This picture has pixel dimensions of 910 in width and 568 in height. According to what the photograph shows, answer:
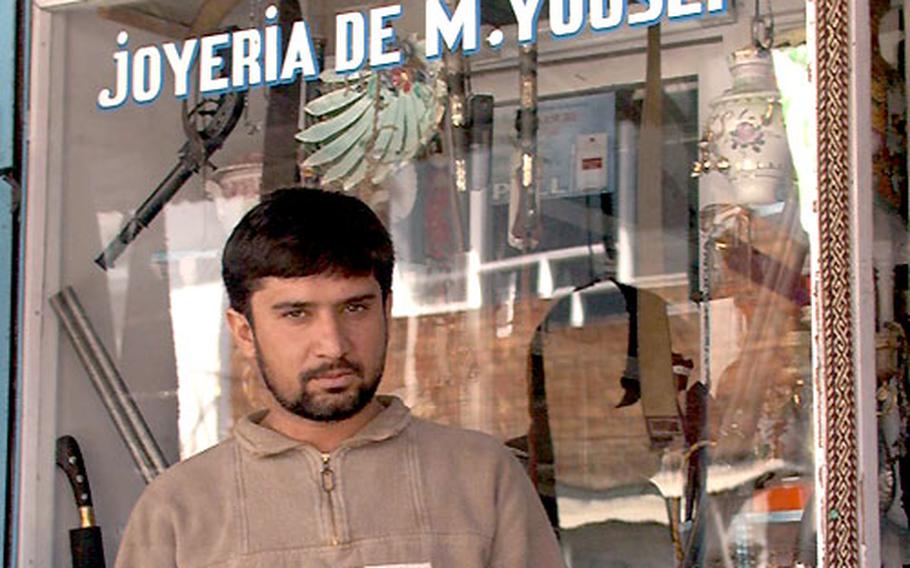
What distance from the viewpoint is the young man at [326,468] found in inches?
92.9

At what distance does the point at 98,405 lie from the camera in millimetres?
3258

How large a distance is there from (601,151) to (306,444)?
890 millimetres

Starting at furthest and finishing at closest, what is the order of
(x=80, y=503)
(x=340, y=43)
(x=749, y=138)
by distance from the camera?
(x=80, y=503), (x=340, y=43), (x=749, y=138)

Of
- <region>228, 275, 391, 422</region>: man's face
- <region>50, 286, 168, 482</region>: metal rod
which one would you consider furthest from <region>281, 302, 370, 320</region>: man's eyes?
<region>50, 286, 168, 482</region>: metal rod

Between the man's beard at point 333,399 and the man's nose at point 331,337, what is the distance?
14 mm

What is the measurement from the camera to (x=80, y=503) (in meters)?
3.20

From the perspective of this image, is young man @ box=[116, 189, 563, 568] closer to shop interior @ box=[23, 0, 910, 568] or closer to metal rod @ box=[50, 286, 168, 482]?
shop interior @ box=[23, 0, 910, 568]

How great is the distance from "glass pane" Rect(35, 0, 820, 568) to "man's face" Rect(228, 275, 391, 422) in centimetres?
65

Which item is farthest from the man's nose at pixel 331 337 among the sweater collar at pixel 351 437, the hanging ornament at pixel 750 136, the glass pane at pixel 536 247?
the hanging ornament at pixel 750 136

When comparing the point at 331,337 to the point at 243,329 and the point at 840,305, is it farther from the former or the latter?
the point at 840,305

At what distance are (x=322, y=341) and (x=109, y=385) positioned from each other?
1037mm

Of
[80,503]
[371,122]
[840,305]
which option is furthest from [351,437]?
[80,503]

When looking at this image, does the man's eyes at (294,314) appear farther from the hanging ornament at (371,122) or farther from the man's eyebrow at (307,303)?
the hanging ornament at (371,122)

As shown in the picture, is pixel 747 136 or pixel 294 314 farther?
pixel 747 136
